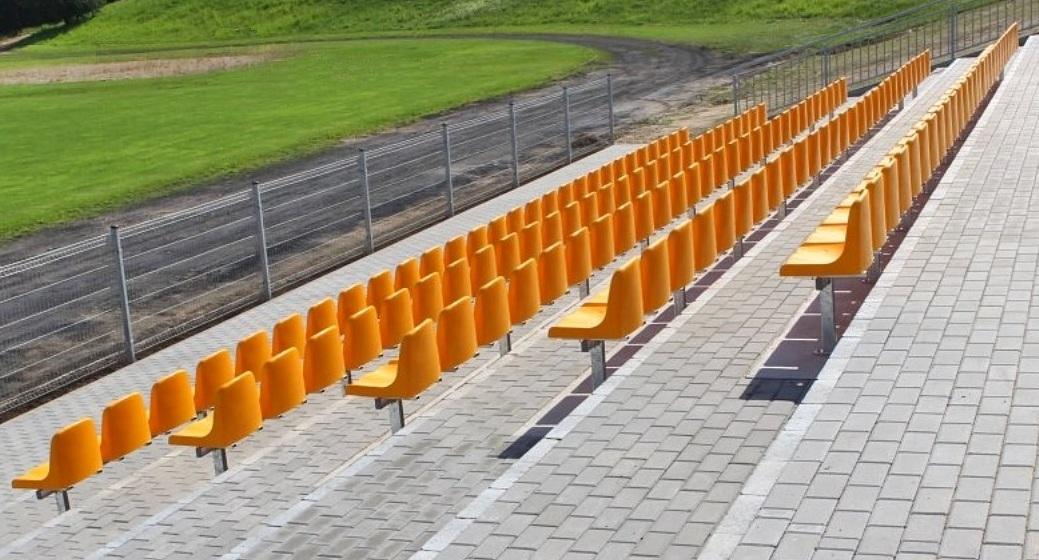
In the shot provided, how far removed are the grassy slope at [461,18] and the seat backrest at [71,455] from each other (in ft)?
118

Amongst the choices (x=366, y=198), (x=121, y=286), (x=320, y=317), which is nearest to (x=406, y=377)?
(x=320, y=317)

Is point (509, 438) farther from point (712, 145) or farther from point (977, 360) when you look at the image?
point (712, 145)

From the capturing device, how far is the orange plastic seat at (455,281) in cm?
1202

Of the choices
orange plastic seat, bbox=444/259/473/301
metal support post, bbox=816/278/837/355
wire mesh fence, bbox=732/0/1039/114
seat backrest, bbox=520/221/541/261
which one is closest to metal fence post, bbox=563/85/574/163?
wire mesh fence, bbox=732/0/1039/114

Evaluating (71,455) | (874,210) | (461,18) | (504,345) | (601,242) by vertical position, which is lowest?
(504,345)

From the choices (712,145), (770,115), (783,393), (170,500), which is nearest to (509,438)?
(783,393)

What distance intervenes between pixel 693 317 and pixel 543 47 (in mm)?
37988

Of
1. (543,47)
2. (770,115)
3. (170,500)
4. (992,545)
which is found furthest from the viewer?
(543,47)

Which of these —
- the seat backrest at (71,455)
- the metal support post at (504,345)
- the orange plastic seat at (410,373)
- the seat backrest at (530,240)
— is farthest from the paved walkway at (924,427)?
the seat backrest at (71,455)

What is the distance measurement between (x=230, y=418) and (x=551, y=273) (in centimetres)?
353

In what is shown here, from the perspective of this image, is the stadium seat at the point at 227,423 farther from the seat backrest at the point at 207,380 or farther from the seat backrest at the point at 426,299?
the seat backrest at the point at 426,299

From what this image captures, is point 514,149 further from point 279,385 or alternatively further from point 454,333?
point 279,385

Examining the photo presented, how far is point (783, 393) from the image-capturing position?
8406 mm

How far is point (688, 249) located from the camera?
1069cm
